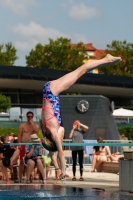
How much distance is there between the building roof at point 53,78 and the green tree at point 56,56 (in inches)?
1129

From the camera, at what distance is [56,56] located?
313ft

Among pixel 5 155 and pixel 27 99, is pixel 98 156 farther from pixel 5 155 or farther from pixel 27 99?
pixel 27 99

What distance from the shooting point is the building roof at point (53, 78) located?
56625 mm

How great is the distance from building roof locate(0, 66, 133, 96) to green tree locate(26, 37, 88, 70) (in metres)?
28.7

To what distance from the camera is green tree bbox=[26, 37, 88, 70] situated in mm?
94175

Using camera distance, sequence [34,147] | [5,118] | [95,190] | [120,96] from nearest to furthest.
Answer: [95,190]
[34,147]
[5,118]
[120,96]

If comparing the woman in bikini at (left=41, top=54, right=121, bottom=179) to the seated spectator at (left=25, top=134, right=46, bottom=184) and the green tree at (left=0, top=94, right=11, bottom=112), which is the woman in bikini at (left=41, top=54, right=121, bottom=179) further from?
the green tree at (left=0, top=94, right=11, bottom=112)

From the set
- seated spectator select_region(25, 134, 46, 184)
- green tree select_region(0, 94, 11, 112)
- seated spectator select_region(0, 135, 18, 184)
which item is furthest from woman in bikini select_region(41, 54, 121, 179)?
green tree select_region(0, 94, 11, 112)

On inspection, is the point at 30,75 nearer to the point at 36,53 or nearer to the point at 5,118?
the point at 5,118

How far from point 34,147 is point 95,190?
148 inches

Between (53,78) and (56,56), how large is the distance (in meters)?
37.7

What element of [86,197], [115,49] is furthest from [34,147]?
[115,49]

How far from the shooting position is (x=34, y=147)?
15719 mm

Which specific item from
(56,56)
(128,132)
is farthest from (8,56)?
(128,132)
